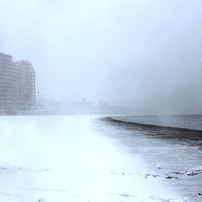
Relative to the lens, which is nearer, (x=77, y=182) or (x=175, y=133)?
(x=77, y=182)

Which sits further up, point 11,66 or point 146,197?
point 11,66

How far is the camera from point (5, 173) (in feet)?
28.6

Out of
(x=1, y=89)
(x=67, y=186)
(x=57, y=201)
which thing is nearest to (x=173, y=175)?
(x=67, y=186)

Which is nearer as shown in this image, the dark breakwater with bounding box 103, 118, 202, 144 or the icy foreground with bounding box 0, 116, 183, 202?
the icy foreground with bounding box 0, 116, 183, 202

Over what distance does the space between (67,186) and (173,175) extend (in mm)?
4022

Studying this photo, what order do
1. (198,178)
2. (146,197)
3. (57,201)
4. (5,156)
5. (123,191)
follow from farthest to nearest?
(5,156) < (198,178) < (123,191) < (146,197) < (57,201)

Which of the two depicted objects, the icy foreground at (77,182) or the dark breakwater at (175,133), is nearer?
the icy foreground at (77,182)

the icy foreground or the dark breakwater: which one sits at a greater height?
the icy foreground

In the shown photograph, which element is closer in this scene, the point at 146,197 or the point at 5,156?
the point at 146,197

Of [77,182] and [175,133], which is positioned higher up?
[77,182]

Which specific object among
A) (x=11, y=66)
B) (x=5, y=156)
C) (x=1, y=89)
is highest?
(x=11, y=66)

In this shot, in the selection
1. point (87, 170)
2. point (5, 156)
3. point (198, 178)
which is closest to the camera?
point (198, 178)

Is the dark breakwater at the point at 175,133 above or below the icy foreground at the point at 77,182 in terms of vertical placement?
below

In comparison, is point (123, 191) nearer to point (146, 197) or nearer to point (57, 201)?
point (146, 197)
